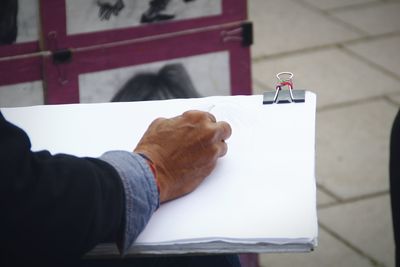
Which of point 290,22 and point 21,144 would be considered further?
point 290,22

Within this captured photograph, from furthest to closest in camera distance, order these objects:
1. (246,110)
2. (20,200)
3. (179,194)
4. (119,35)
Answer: (119,35)
(246,110)
(179,194)
(20,200)

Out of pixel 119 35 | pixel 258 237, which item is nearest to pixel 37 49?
pixel 119 35

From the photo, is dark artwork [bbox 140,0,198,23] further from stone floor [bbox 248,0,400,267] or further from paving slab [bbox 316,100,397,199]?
paving slab [bbox 316,100,397,199]

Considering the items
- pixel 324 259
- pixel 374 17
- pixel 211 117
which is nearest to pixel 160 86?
pixel 324 259

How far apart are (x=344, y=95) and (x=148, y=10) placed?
2039 mm

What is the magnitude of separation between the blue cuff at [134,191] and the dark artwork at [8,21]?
3.89 ft

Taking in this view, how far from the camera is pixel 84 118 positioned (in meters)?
Result: 2.29

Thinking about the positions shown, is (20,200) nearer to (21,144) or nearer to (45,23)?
(21,144)

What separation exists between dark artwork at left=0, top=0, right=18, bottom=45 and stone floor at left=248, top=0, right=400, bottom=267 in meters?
1.44

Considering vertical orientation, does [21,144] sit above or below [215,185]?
above

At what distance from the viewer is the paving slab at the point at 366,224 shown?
12.7 feet

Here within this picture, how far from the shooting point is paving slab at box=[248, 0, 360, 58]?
5.61 meters

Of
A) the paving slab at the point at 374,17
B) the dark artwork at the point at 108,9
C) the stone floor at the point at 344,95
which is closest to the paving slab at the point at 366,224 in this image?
the stone floor at the point at 344,95

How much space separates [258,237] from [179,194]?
0.23m
